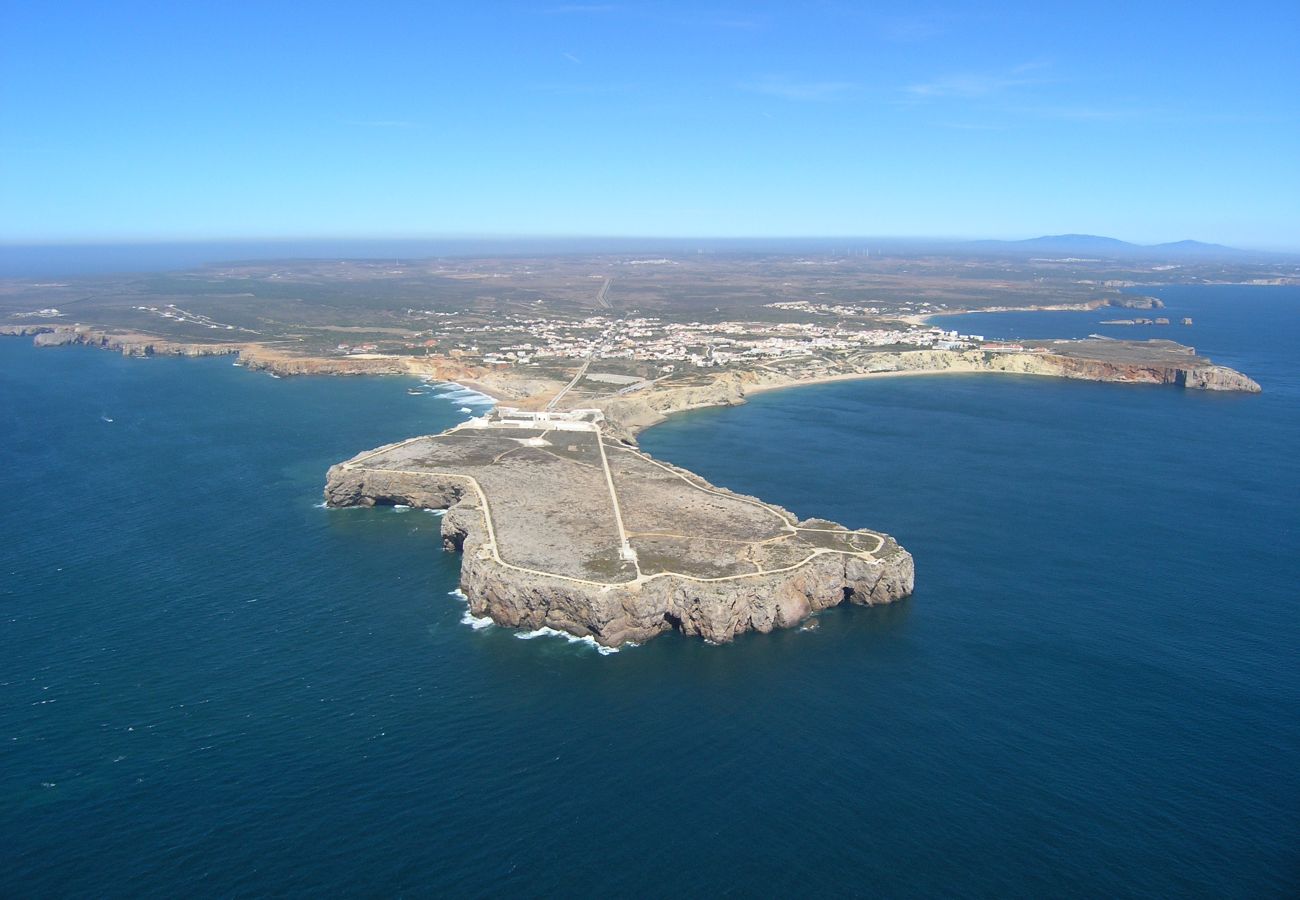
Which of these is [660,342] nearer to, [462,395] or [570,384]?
[570,384]

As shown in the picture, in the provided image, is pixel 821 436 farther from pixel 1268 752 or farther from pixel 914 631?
pixel 1268 752

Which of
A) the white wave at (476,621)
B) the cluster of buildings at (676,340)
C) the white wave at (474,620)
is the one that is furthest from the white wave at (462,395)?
the white wave at (476,621)

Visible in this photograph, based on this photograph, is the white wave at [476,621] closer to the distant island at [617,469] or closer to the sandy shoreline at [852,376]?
the distant island at [617,469]

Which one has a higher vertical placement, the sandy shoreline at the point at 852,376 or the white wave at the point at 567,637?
the sandy shoreline at the point at 852,376

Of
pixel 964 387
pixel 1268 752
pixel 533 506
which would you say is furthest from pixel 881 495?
pixel 964 387

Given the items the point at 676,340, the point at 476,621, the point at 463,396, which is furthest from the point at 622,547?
the point at 676,340

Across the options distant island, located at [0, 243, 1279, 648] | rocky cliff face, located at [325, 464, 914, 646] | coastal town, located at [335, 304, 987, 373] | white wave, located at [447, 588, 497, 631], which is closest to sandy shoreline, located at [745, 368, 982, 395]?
distant island, located at [0, 243, 1279, 648]

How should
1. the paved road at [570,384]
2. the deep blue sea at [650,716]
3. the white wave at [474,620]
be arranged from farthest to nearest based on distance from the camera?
the paved road at [570,384], the white wave at [474,620], the deep blue sea at [650,716]
